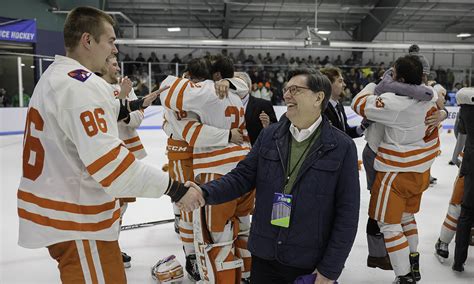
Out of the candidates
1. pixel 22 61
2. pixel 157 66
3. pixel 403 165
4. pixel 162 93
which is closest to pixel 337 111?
pixel 403 165

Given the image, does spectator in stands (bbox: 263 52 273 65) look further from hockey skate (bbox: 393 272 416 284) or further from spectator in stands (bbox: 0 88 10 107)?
hockey skate (bbox: 393 272 416 284)

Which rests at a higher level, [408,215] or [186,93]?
[186,93]

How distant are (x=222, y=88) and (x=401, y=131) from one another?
1.14m

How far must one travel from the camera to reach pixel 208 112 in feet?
8.31

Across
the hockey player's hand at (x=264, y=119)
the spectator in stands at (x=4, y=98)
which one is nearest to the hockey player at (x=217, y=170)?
the hockey player's hand at (x=264, y=119)

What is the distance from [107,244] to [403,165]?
6.12 feet

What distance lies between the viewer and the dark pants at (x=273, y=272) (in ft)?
5.39

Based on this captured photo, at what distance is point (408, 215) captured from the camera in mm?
2801

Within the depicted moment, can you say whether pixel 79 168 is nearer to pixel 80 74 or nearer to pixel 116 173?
pixel 116 173

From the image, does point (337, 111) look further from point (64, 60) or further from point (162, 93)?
point (64, 60)

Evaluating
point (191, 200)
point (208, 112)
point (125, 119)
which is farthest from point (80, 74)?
point (125, 119)

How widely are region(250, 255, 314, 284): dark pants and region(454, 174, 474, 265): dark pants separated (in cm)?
180

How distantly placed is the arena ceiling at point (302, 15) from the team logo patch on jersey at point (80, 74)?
13.6m

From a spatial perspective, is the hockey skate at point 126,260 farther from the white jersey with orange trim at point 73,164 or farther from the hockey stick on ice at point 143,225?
the white jersey with orange trim at point 73,164
